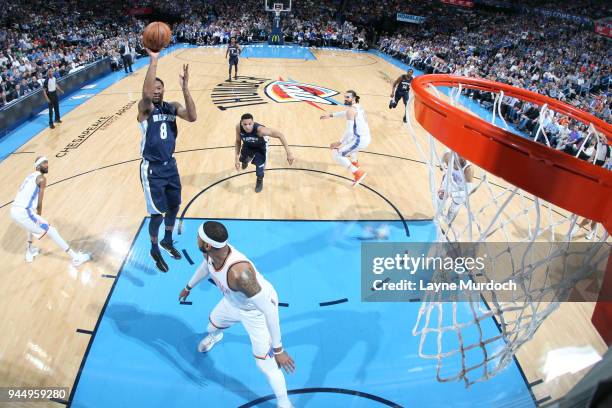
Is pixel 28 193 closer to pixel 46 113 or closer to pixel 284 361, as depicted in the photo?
pixel 284 361

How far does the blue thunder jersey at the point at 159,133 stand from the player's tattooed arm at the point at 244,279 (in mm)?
1860

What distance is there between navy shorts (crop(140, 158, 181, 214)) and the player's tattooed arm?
1.84 m

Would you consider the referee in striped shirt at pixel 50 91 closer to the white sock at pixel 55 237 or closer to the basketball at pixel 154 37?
the white sock at pixel 55 237

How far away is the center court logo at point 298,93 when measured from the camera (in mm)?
12883

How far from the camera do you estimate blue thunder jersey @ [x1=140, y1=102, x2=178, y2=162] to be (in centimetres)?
393

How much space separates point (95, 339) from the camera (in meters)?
4.02

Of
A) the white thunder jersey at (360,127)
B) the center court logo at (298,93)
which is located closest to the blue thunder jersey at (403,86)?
the center court logo at (298,93)

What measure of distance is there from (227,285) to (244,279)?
0.26 m

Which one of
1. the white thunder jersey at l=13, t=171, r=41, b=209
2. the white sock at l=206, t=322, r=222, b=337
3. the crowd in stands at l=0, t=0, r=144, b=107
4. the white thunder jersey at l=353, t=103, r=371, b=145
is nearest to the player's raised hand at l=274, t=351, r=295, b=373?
the white sock at l=206, t=322, r=222, b=337

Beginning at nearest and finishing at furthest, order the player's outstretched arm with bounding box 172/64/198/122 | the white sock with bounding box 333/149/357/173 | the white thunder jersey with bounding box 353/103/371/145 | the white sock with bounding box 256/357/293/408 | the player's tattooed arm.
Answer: the player's tattooed arm → the white sock with bounding box 256/357/293/408 → the player's outstretched arm with bounding box 172/64/198/122 → the white thunder jersey with bounding box 353/103/371/145 → the white sock with bounding box 333/149/357/173

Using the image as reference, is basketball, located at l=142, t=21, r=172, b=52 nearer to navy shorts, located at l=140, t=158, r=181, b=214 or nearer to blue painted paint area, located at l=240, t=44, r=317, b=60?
navy shorts, located at l=140, t=158, r=181, b=214

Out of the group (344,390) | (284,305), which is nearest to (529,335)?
(344,390)

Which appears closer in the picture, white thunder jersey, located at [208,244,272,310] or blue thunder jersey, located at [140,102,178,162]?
white thunder jersey, located at [208,244,272,310]

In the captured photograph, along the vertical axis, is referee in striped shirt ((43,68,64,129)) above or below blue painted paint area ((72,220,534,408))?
above
